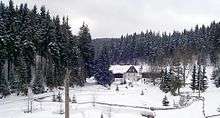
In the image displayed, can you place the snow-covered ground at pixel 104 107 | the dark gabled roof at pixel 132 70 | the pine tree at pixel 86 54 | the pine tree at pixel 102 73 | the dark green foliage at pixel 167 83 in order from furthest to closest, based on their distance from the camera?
1. the dark gabled roof at pixel 132 70
2. the pine tree at pixel 86 54
3. the pine tree at pixel 102 73
4. the dark green foliage at pixel 167 83
5. the snow-covered ground at pixel 104 107

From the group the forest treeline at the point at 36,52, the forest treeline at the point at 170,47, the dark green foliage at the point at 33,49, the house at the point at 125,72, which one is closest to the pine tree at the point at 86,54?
the forest treeline at the point at 36,52

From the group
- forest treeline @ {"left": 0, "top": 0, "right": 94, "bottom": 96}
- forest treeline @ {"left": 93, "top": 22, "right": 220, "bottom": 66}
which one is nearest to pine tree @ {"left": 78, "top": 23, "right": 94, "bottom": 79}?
forest treeline @ {"left": 0, "top": 0, "right": 94, "bottom": 96}

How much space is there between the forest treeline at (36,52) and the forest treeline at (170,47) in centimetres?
3031

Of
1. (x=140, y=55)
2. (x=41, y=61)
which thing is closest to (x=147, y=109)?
(x=41, y=61)

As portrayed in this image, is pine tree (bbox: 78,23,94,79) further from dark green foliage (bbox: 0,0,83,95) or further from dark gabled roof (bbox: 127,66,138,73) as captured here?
dark gabled roof (bbox: 127,66,138,73)

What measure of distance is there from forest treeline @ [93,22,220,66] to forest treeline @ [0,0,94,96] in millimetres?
30314

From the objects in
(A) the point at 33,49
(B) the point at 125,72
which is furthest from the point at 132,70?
(A) the point at 33,49

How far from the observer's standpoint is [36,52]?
8562 centimetres

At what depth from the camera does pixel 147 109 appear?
5925cm

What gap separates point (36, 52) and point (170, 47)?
71.0 meters

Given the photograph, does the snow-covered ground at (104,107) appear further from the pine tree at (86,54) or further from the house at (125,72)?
the house at (125,72)

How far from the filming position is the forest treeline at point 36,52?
7568 centimetres

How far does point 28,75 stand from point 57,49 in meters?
10.5

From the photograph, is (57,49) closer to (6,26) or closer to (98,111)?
(6,26)
